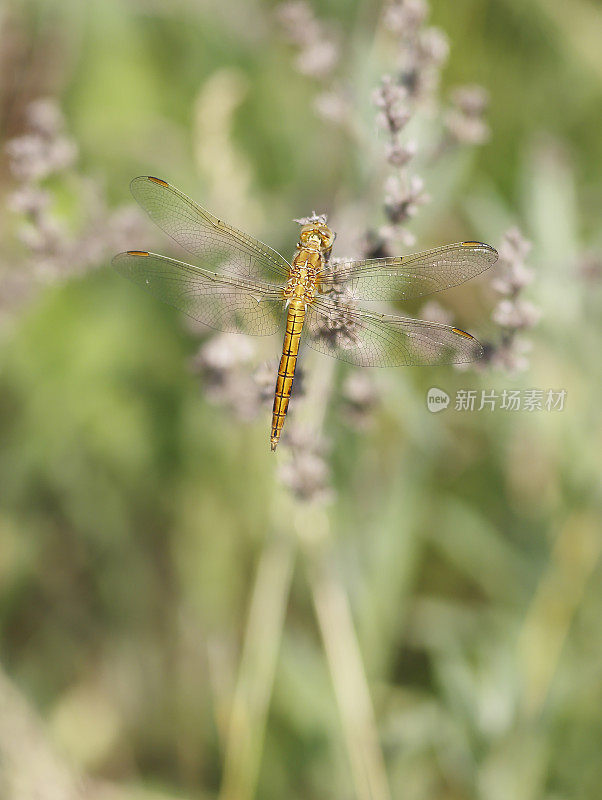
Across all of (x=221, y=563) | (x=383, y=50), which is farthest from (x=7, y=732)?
(x=383, y=50)

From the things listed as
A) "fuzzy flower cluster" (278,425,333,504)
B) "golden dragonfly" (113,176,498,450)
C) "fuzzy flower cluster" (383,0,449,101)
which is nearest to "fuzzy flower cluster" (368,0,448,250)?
"fuzzy flower cluster" (383,0,449,101)

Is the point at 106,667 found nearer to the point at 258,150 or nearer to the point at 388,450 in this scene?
the point at 388,450

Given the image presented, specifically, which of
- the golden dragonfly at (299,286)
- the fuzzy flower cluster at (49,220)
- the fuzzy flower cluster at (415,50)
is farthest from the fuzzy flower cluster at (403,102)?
the fuzzy flower cluster at (49,220)

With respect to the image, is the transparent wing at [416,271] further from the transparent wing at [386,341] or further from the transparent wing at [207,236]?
the transparent wing at [207,236]

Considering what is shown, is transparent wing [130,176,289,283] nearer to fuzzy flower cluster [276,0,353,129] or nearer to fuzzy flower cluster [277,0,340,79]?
fuzzy flower cluster [276,0,353,129]

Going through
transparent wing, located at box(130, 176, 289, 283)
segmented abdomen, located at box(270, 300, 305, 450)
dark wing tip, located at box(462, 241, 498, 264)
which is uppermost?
transparent wing, located at box(130, 176, 289, 283)

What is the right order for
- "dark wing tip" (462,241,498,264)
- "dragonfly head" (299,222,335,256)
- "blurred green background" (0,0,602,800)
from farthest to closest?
1. "blurred green background" (0,0,602,800)
2. "dragonfly head" (299,222,335,256)
3. "dark wing tip" (462,241,498,264)

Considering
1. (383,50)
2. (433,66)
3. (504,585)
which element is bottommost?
(504,585)

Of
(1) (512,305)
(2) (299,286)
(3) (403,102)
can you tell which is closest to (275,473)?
(2) (299,286)
